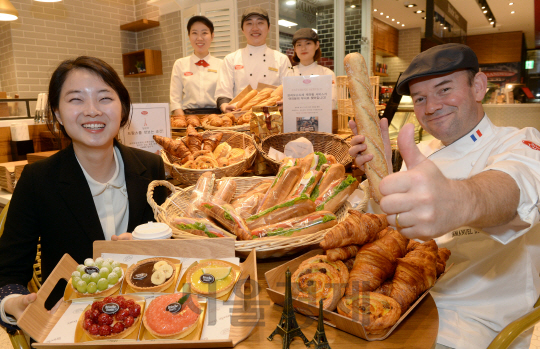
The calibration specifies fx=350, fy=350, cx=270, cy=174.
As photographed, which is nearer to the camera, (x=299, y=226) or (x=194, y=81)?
(x=299, y=226)

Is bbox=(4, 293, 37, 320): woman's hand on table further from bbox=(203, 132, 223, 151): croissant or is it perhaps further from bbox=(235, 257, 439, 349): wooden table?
→ bbox=(203, 132, 223, 151): croissant

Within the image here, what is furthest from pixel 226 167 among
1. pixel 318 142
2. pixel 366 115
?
pixel 366 115

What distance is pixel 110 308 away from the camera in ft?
2.65

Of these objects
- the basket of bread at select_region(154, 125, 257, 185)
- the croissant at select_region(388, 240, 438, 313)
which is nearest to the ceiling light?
the basket of bread at select_region(154, 125, 257, 185)

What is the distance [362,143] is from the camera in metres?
1.35

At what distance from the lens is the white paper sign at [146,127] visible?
196 cm

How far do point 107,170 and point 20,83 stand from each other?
629 centimetres

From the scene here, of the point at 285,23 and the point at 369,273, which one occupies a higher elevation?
the point at 285,23

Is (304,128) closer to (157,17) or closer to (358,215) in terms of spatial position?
(358,215)

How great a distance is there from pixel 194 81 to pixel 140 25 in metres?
3.11

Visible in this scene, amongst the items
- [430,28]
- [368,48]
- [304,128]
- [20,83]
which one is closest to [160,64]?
[20,83]

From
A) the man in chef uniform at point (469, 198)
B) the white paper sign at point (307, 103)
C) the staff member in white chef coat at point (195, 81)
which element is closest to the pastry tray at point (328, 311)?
the man in chef uniform at point (469, 198)

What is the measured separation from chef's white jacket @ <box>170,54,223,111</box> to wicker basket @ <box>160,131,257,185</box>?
331 cm

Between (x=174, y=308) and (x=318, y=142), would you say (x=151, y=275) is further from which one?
(x=318, y=142)
